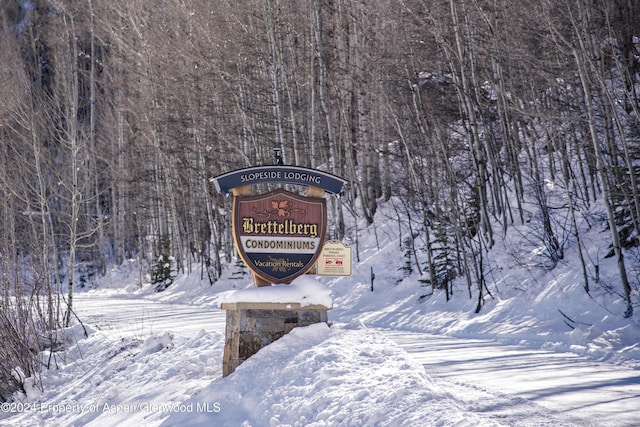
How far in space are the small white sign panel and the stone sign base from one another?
1316 millimetres

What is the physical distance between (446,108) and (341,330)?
675 inches

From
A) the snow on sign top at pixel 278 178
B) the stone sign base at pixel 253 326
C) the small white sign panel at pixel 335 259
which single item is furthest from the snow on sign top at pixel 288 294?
the snow on sign top at pixel 278 178

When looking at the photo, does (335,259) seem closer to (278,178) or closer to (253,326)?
(278,178)

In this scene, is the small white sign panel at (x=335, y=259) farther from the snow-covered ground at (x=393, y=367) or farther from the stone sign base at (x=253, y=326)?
the stone sign base at (x=253, y=326)

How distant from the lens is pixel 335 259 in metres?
11.2

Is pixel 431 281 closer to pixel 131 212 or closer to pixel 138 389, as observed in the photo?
pixel 138 389

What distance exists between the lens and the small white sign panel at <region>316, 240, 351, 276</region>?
438 inches

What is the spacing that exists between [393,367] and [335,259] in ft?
11.6

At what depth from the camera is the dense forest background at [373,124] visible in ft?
49.9

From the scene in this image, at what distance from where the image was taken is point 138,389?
10.6 meters

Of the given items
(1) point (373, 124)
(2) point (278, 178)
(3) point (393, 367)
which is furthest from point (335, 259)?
(1) point (373, 124)

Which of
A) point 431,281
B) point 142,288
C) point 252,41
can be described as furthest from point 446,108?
point 142,288

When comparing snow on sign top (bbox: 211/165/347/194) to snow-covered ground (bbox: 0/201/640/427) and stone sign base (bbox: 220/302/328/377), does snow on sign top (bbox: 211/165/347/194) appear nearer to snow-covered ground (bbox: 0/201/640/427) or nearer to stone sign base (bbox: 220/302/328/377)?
snow-covered ground (bbox: 0/201/640/427)

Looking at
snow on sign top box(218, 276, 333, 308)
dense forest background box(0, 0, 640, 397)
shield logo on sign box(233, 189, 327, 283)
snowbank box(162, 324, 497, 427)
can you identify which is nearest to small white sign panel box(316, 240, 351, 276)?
shield logo on sign box(233, 189, 327, 283)
